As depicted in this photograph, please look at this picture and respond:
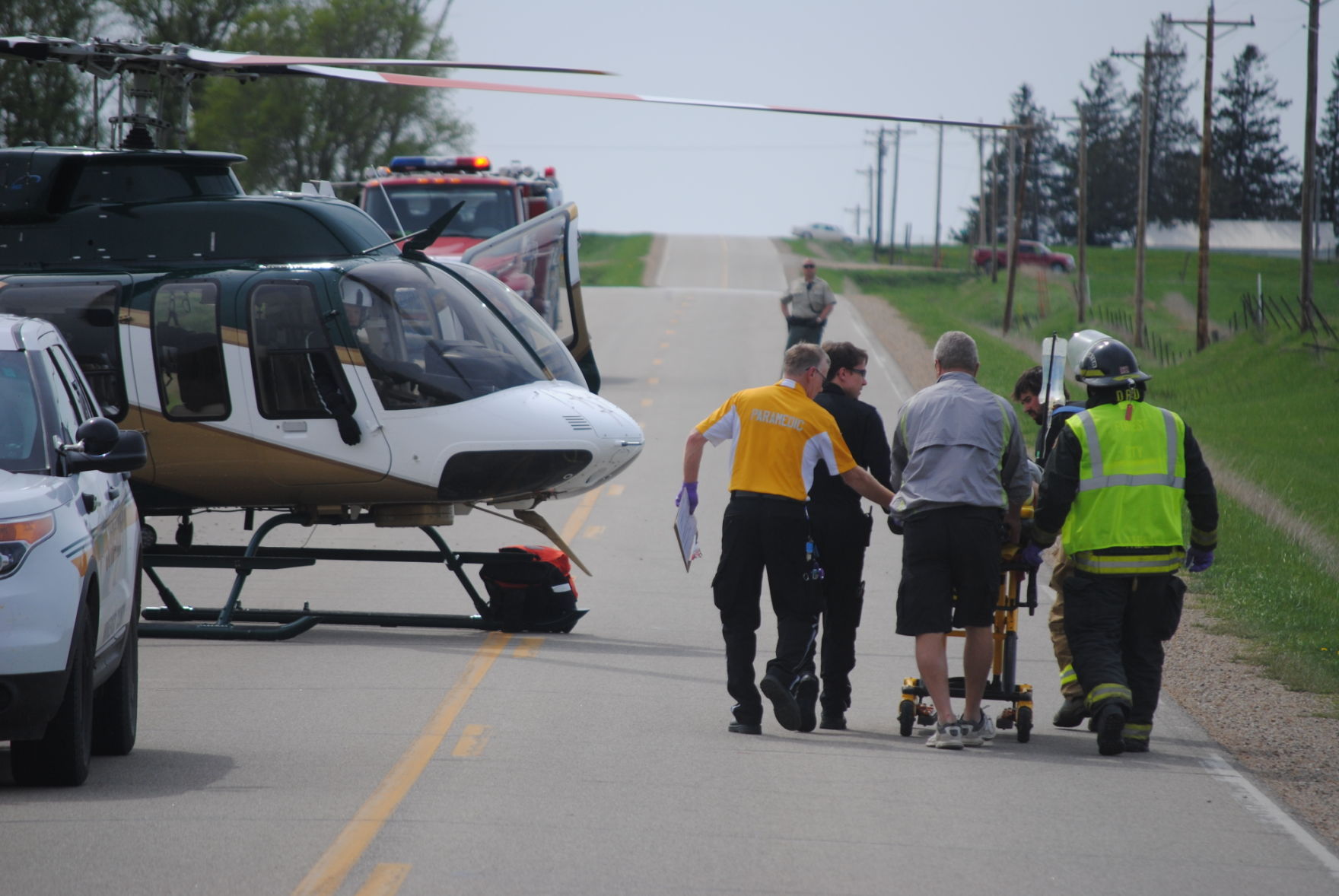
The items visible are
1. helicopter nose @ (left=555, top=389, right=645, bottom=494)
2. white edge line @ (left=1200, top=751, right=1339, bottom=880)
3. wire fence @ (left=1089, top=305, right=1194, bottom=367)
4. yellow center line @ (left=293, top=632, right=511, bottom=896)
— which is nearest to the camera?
yellow center line @ (left=293, top=632, right=511, bottom=896)

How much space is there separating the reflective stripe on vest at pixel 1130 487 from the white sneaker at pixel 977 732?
0.96 metres

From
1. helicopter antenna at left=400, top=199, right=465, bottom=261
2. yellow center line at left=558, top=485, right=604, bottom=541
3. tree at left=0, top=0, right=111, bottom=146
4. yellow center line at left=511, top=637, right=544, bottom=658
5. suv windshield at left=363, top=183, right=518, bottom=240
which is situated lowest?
yellow center line at left=558, top=485, right=604, bottom=541

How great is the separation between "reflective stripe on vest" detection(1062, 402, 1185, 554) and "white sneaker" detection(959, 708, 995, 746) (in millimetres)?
955

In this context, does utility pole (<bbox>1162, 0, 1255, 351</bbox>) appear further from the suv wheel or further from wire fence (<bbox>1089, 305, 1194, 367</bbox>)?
the suv wheel

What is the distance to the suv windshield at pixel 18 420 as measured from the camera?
23.3ft

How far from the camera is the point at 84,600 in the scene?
273 inches

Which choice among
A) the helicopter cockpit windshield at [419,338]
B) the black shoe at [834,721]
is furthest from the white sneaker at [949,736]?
the helicopter cockpit windshield at [419,338]

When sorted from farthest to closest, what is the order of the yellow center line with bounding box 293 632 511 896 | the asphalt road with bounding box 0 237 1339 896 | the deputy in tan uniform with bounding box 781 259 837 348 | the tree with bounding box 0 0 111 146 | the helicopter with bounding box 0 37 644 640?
the tree with bounding box 0 0 111 146
the deputy in tan uniform with bounding box 781 259 837 348
the helicopter with bounding box 0 37 644 640
the asphalt road with bounding box 0 237 1339 896
the yellow center line with bounding box 293 632 511 896

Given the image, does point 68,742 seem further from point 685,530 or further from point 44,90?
point 44,90

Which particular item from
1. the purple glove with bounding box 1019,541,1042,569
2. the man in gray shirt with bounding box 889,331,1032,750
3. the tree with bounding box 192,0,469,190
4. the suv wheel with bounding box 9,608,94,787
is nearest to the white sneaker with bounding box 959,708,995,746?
the man in gray shirt with bounding box 889,331,1032,750

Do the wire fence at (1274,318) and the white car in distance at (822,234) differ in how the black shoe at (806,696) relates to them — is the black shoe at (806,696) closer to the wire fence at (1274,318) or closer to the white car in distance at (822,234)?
the wire fence at (1274,318)

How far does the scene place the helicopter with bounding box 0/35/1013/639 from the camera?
11.4 meters

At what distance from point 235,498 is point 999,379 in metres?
19.8

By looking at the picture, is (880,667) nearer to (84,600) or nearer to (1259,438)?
(84,600)
